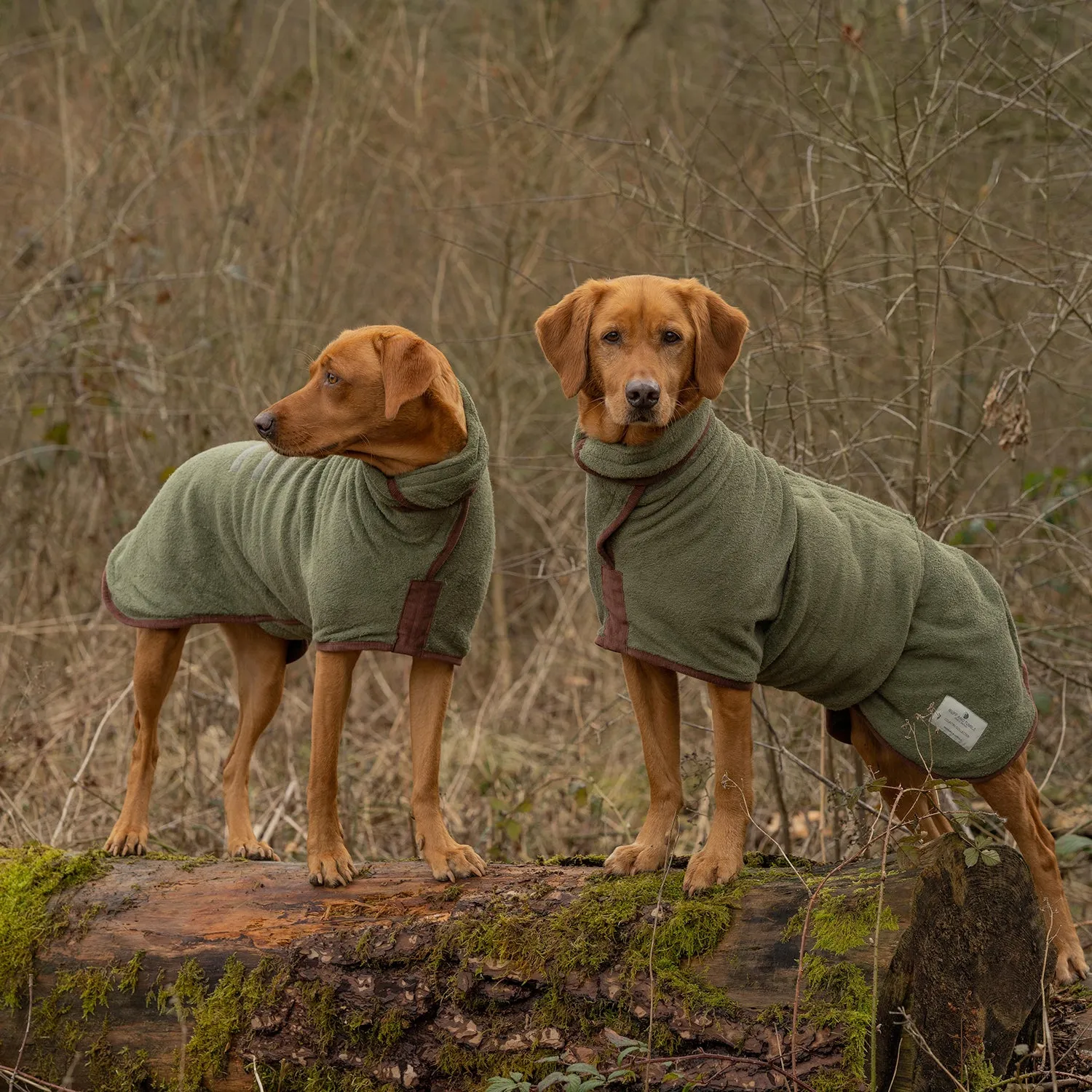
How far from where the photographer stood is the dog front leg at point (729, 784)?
13.1 feet

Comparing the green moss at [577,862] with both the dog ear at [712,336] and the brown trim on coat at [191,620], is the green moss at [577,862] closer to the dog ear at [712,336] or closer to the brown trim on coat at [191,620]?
the brown trim on coat at [191,620]

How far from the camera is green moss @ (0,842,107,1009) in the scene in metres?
4.27

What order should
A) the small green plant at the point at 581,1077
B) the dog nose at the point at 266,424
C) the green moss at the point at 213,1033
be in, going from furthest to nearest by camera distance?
1. the dog nose at the point at 266,424
2. the green moss at the point at 213,1033
3. the small green plant at the point at 581,1077

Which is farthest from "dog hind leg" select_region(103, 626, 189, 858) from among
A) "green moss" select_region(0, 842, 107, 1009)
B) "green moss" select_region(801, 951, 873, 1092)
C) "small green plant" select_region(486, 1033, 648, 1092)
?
"green moss" select_region(801, 951, 873, 1092)

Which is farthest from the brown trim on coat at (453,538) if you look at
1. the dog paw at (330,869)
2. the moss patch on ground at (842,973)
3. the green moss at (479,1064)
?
the moss patch on ground at (842,973)

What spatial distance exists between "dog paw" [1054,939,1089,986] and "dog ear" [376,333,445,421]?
284 centimetres

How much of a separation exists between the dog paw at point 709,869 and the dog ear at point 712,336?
1440 millimetres

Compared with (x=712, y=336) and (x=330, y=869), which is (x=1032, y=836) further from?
(x=330, y=869)

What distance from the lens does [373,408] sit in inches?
168

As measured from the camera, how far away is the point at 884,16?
816 cm

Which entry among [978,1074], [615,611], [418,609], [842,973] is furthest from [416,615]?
[978,1074]

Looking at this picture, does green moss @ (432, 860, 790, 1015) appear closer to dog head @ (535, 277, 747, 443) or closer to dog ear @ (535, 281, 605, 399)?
dog head @ (535, 277, 747, 443)

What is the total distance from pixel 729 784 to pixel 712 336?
1.43m

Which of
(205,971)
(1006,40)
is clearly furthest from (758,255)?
(205,971)
